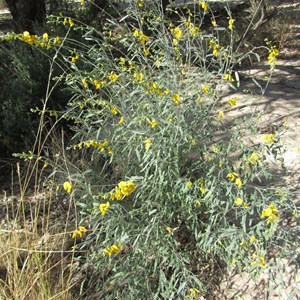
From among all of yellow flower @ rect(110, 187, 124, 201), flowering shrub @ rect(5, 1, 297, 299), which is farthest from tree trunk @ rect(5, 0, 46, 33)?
yellow flower @ rect(110, 187, 124, 201)

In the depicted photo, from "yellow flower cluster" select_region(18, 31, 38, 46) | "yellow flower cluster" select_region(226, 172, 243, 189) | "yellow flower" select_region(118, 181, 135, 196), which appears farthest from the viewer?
"yellow flower cluster" select_region(18, 31, 38, 46)

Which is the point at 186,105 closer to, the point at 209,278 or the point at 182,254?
the point at 182,254

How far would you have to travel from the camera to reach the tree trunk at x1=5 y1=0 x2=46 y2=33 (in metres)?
5.57

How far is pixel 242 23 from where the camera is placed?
247 inches

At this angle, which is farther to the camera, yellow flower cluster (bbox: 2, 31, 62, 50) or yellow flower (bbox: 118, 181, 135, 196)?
yellow flower cluster (bbox: 2, 31, 62, 50)

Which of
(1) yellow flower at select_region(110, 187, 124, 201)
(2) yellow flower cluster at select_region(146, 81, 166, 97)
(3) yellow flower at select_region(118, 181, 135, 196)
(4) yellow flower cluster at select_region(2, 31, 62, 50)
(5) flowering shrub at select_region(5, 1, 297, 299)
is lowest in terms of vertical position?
(5) flowering shrub at select_region(5, 1, 297, 299)

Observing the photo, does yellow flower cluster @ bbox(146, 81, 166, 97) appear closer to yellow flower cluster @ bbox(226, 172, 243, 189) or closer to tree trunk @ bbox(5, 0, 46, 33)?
yellow flower cluster @ bbox(226, 172, 243, 189)

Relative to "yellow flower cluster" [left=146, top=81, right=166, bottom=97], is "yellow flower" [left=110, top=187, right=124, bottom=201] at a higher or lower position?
lower

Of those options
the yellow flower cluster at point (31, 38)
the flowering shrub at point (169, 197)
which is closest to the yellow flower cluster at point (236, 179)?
the flowering shrub at point (169, 197)

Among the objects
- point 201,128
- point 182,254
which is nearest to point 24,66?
point 201,128

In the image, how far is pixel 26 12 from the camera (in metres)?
5.61

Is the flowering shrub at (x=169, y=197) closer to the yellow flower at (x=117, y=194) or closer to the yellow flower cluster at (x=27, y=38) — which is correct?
the yellow flower cluster at (x=27, y=38)

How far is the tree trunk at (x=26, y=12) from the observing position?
5.57 meters

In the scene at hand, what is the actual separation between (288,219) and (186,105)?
98 centimetres
